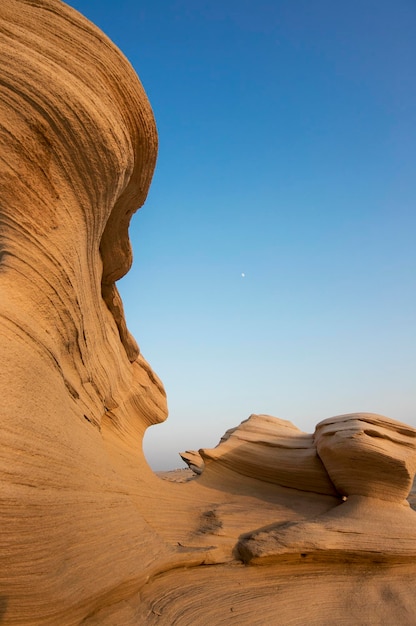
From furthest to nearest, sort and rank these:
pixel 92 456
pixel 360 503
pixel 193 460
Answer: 1. pixel 193 460
2. pixel 360 503
3. pixel 92 456

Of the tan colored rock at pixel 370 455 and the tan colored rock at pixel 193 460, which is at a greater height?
the tan colored rock at pixel 370 455

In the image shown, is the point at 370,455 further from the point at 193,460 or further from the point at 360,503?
the point at 193,460

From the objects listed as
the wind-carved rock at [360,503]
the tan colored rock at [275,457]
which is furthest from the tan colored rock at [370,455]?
the tan colored rock at [275,457]

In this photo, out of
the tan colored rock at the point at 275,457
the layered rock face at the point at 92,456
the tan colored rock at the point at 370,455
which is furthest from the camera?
the tan colored rock at the point at 275,457

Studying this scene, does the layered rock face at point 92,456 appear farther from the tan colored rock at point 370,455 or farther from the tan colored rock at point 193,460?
the tan colored rock at point 193,460

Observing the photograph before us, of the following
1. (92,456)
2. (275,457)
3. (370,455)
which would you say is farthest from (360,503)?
(92,456)

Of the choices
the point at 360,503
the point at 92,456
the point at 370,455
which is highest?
the point at 370,455

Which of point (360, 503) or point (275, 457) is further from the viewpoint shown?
point (275, 457)

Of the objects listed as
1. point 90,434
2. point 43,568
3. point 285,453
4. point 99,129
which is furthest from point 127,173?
point 285,453

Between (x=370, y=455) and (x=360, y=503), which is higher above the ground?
(x=370, y=455)

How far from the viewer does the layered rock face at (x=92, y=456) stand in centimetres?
355

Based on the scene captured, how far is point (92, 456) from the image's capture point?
4.53 m

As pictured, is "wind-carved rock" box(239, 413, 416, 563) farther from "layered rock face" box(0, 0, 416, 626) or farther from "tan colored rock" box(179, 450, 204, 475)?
"tan colored rock" box(179, 450, 204, 475)

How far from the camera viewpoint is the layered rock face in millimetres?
3555
